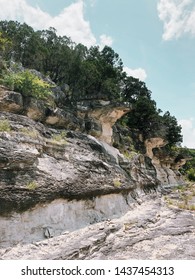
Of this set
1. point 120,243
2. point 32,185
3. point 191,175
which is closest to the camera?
point 120,243

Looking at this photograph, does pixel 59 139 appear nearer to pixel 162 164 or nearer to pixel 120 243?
pixel 120 243

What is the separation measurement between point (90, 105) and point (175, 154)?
2641 centimetres

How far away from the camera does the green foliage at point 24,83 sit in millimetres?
15095

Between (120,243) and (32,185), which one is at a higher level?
(32,185)

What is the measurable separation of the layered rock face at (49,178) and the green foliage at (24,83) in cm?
58

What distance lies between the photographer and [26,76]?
51.5 feet

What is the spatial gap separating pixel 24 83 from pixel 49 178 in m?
7.32

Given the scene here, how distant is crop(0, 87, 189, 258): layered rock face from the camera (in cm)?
946

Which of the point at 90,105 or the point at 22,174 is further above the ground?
the point at 90,105

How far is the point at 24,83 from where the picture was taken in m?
15.8

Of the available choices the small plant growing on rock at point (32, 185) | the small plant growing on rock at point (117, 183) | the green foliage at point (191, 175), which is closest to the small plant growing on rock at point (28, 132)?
the small plant growing on rock at point (32, 185)

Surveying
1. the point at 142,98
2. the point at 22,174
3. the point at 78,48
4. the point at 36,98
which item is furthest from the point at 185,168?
the point at 22,174

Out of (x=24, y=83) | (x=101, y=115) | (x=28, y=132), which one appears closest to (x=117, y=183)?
(x=28, y=132)

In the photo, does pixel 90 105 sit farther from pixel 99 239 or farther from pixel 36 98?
pixel 99 239
